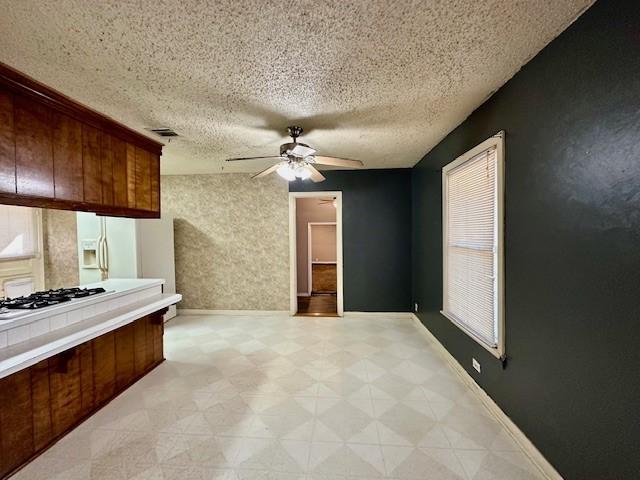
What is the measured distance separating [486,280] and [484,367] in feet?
2.43

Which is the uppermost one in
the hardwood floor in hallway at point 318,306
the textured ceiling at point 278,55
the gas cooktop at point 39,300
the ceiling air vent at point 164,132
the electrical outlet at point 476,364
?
the ceiling air vent at point 164,132

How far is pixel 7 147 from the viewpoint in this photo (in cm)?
170

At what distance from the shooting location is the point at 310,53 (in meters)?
1.57

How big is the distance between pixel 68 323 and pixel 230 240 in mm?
2864

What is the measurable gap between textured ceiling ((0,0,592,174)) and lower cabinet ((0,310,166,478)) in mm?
1987

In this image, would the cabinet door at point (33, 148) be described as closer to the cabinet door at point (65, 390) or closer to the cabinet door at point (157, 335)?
the cabinet door at point (65, 390)

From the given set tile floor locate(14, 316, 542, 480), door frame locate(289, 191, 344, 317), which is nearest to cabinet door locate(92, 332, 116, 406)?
tile floor locate(14, 316, 542, 480)

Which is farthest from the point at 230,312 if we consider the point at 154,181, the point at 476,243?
the point at 476,243

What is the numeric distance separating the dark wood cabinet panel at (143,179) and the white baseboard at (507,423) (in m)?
3.75

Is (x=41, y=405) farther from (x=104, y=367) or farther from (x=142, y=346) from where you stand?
(x=142, y=346)

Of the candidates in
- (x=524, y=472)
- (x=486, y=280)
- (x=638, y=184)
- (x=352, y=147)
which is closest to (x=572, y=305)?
(x=638, y=184)

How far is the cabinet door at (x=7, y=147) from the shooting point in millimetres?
1679

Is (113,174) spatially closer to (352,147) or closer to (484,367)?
(352,147)

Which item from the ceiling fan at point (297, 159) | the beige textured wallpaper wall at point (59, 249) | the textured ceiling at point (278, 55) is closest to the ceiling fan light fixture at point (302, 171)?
the ceiling fan at point (297, 159)
